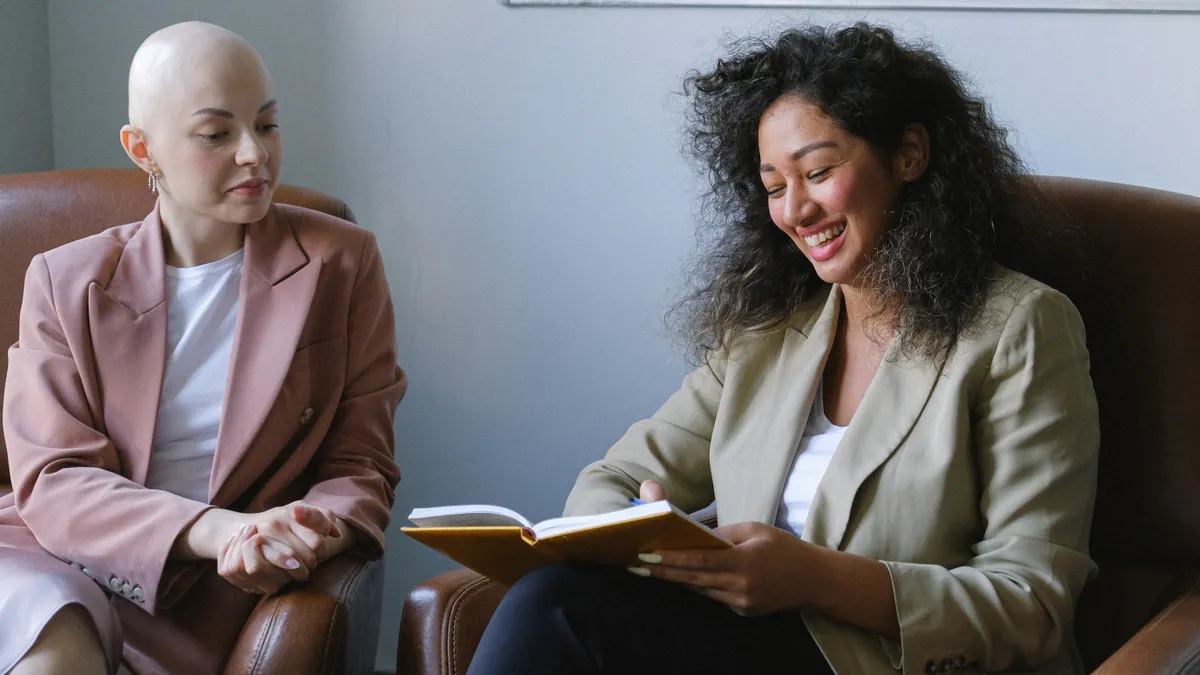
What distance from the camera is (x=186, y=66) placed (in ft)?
5.52

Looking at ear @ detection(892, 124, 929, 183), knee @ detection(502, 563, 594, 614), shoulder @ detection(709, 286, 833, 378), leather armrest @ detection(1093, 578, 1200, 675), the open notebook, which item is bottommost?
knee @ detection(502, 563, 594, 614)

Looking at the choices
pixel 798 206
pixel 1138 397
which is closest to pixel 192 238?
pixel 798 206

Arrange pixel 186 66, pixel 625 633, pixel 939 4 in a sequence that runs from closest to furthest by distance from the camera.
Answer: pixel 625 633, pixel 186 66, pixel 939 4

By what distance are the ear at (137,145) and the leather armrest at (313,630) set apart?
643mm

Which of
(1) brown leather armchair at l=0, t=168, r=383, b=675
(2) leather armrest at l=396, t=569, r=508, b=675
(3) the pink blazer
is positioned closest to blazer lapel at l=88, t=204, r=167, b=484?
(3) the pink blazer

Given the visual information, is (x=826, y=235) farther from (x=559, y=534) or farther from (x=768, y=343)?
(x=559, y=534)

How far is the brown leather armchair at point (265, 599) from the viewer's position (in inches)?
56.2

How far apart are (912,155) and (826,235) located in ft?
0.50

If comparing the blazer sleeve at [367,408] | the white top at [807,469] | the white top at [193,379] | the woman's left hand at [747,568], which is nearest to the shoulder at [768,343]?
the white top at [807,469]

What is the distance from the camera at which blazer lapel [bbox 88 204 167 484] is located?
1.70m

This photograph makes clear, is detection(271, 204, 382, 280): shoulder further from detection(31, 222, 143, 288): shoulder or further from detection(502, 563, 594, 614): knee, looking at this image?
detection(502, 563, 594, 614): knee

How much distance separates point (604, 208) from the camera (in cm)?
227

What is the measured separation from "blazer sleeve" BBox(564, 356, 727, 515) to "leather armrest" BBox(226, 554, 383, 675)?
0.34 m

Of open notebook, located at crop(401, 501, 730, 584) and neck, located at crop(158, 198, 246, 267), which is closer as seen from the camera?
open notebook, located at crop(401, 501, 730, 584)
